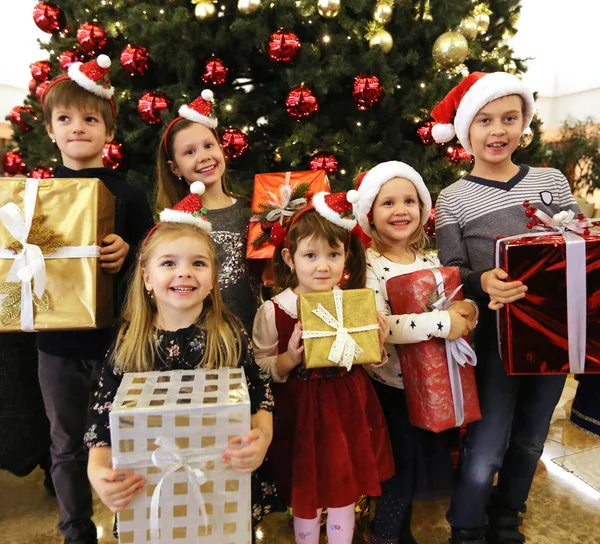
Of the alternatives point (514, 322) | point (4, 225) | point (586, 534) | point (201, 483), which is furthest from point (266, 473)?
point (586, 534)

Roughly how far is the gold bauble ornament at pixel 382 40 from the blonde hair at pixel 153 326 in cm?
154

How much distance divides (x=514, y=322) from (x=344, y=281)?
23.4 inches

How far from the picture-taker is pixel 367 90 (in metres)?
2.30

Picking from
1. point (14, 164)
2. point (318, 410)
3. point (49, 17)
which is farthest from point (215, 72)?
point (318, 410)

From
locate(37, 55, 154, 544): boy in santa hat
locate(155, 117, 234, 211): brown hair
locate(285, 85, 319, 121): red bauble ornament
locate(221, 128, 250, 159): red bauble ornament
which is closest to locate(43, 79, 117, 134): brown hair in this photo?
locate(37, 55, 154, 544): boy in santa hat

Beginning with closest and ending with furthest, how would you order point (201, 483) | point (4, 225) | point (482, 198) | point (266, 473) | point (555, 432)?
point (201, 483), point (4, 225), point (266, 473), point (482, 198), point (555, 432)

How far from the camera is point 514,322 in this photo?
137cm

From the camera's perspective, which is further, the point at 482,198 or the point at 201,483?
the point at 482,198

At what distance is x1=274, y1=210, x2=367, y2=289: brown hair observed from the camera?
1.53 metres

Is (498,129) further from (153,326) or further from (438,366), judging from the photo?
(153,326)

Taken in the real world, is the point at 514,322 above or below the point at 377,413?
above

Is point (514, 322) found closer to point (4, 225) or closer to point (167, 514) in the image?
point (167, 514)

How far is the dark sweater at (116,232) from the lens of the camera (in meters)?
1.53

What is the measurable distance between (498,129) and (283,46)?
1.17 m
